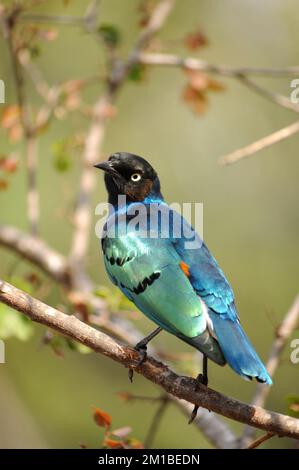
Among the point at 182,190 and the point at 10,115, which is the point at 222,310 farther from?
the point at 182,190

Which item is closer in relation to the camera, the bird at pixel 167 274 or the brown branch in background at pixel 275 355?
the bird at pixel 167 274

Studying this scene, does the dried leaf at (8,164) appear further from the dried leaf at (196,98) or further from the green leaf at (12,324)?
the dried leaf at (196,98)

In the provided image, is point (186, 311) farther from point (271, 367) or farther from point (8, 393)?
point (8, 393)

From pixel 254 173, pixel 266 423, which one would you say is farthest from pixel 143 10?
pixel 254 173

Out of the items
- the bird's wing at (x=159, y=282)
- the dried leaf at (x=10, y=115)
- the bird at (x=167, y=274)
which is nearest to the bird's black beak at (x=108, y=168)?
the bird at (x=167, y=274)

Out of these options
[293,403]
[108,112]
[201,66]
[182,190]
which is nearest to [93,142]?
[108,112]

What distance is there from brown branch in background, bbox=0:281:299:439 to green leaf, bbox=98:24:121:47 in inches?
111

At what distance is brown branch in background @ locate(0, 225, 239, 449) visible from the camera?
15.3 feet

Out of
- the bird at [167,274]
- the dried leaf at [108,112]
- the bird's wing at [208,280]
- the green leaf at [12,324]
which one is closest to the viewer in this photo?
the bird at [167,274]

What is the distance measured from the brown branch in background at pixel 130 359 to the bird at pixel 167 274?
0.39 ft

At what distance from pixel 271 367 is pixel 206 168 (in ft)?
16.9

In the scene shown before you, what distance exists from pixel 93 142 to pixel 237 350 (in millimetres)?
2805

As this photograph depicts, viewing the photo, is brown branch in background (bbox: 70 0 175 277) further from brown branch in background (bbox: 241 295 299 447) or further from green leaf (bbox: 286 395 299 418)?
green leaf (bbox: 286 395 299 418)

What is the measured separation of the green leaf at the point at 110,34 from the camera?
226 inches
